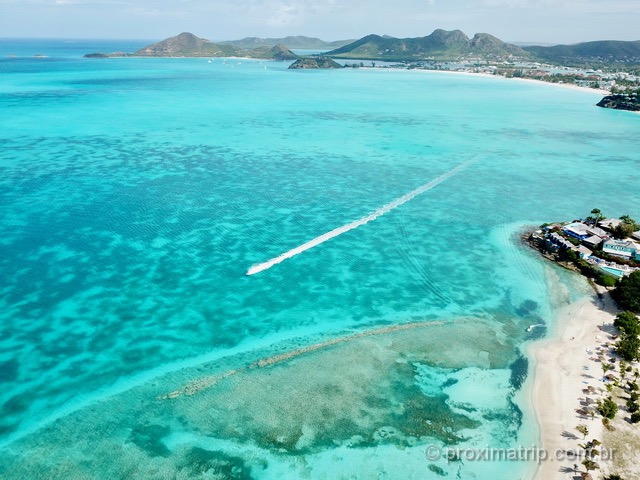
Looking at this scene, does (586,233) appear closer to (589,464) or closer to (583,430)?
(583,430)

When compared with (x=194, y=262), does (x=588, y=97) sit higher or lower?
higher

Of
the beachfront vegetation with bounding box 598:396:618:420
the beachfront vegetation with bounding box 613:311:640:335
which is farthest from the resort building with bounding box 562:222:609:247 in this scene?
the beachfront vegetation with bounding box 598:396:618:420

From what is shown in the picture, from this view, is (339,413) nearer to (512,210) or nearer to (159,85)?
(512,210)

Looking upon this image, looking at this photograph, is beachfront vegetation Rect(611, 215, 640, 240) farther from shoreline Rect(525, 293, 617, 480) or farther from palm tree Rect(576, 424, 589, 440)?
palm tree Rect(576, 424, 589, 440)

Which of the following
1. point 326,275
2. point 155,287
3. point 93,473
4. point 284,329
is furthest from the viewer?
point 326,275

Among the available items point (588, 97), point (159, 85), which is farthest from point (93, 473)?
point (588, 97)

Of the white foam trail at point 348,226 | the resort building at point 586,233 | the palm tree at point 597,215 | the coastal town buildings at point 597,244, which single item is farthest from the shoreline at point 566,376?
the white foam trail at point 348,226
